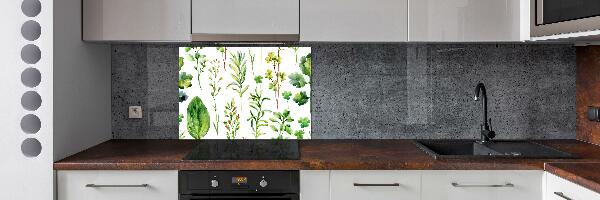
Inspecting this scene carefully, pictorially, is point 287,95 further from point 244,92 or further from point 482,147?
point 482,147

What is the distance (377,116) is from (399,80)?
216 millimetres

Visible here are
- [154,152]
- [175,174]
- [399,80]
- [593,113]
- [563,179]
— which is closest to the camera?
[563,179]

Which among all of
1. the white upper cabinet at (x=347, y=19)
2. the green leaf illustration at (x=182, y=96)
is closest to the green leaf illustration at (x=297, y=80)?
the white upper cabinet at (x=347, y=19)

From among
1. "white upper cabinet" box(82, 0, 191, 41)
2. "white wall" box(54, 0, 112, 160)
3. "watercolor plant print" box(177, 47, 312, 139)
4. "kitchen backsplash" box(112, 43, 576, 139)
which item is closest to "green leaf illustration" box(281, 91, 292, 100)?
"watercolor plant print" box(177, 47, 312, 139)

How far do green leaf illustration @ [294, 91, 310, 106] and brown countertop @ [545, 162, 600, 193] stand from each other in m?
1.23

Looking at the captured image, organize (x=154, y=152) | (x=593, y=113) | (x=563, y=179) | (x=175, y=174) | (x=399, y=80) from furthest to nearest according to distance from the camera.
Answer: (x=399, y=80)
(x=593, y=113)
(x=154, y=152)
(x=175, y=174)
(x=563, y=179)

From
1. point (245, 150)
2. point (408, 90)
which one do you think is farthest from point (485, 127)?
point (245, 150)

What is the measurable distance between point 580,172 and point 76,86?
6.73 ft

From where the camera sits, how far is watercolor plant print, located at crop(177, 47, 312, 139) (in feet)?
10.2

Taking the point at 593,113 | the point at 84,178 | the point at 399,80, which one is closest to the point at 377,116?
the point at 399,80

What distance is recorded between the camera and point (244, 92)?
3.12m

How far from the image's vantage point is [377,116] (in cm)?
311
